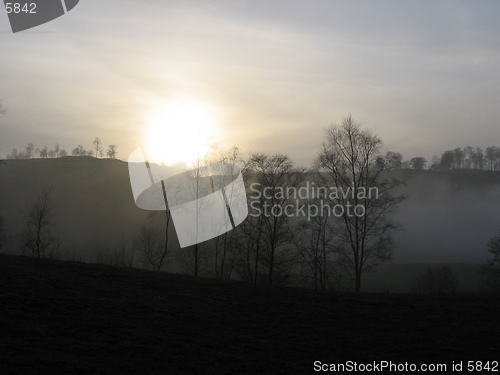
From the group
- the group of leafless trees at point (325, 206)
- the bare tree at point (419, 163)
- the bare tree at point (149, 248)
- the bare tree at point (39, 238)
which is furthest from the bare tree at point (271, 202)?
the bare tree at point (419, 163)

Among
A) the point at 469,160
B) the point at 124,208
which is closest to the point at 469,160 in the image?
the point at 469,160

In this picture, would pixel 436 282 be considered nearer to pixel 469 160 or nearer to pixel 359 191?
pixel 359 191

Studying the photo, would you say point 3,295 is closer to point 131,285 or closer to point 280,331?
point 131,285

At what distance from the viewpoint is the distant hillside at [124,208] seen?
9888cm

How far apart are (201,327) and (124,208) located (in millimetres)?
98830

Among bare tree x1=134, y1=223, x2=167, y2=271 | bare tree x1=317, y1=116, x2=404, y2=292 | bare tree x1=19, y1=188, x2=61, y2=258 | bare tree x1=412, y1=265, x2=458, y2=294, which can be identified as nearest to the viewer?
bare tree x1=317, y1=116, x2=404, y2=292

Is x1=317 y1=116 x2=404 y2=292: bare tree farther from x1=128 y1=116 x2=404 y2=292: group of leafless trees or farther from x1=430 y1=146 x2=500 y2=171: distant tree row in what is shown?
x1=430 y1=146 x2=500 y2=171: distant tree row

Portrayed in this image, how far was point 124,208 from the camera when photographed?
107750mm

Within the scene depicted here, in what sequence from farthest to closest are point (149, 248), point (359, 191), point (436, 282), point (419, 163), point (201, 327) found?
Result: point (419, 163)
point (436, 282)
point (149, 248)
point (359, 191)
point (201, 327)

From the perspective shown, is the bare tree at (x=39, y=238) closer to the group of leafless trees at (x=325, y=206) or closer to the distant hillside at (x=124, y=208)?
the group of leafless trees at (x=325, y=206)

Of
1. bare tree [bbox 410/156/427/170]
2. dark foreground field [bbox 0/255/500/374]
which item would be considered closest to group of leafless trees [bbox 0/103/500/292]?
dark foreground field [bbox 0/255/500/374]

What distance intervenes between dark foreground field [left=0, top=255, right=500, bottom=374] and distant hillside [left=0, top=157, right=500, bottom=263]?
72.5 metres

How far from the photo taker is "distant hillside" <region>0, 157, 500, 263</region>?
324 ft

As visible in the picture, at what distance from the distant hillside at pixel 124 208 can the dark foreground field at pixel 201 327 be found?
72.5m
